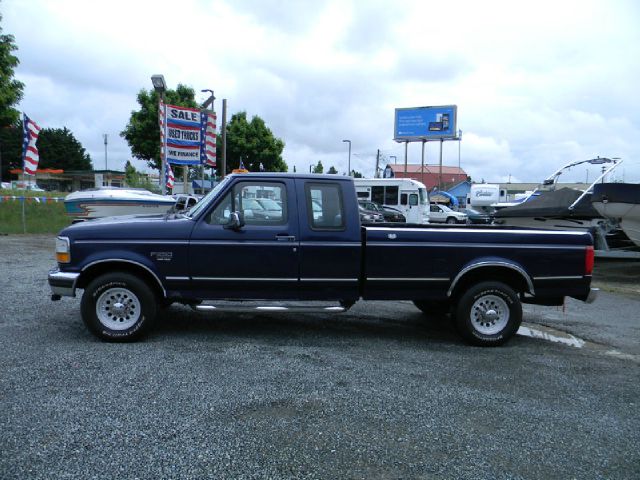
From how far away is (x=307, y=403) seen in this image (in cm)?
408

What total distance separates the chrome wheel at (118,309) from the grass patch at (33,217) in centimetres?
1375

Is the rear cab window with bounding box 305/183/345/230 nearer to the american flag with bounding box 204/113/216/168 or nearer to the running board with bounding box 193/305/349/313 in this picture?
the running board with bounding box 193/305/349/313

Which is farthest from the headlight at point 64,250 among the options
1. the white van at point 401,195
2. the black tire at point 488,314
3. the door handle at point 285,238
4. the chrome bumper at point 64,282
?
the white van at point 401,195

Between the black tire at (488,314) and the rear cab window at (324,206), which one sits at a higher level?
the rear cab window at (324,206)

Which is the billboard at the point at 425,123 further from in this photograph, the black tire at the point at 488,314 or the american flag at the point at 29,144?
the black tire at the point at 488,314

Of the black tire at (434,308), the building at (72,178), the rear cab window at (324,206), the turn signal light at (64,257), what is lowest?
the black tire at (434,308)

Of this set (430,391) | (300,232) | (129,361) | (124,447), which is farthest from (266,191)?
(124,447)

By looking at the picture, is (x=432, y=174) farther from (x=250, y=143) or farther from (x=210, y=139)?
(x=210, y=139)

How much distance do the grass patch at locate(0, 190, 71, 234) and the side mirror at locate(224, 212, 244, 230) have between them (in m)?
14.5

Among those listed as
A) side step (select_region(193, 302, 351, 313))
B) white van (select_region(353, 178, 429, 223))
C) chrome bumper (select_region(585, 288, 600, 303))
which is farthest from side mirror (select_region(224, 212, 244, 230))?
white van (select_region(353, 178, 429, 223))

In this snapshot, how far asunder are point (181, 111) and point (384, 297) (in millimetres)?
12232

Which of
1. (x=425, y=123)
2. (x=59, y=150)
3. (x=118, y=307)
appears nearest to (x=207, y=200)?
(x=118, y=307)

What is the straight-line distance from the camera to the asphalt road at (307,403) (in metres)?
3.20

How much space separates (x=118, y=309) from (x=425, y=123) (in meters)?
56.0
